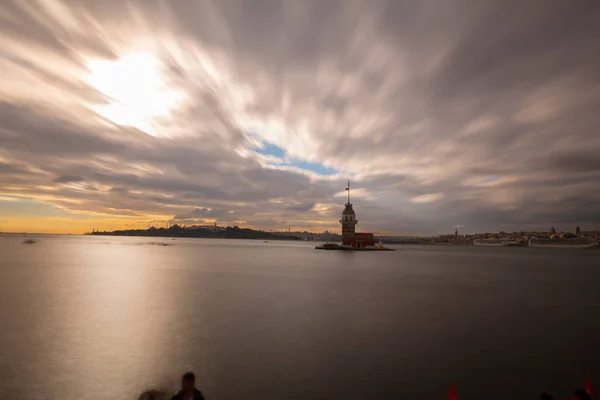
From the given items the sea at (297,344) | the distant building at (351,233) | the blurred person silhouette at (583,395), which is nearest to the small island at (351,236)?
the distant building at (351,233)

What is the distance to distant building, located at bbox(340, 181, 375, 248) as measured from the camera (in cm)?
16262

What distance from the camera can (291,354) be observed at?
21203 mm

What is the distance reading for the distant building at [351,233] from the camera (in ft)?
534

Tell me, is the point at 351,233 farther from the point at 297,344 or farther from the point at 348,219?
the point at 297,344

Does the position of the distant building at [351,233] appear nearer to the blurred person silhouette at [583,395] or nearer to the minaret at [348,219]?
the minaret at [348,219]

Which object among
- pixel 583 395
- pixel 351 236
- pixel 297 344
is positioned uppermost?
pixel 351 236

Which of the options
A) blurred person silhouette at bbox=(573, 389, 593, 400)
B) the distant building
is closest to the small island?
the distant building

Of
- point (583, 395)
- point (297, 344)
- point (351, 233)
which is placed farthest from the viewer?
point (351, 233)

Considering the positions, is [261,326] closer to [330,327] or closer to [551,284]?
[330,327]

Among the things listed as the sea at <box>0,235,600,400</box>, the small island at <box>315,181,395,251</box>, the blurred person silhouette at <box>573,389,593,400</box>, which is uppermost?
the small island at <box>315,181,395,251</box>

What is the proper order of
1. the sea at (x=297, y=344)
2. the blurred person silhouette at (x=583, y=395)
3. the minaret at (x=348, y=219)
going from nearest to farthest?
the blurred person silhouette at (x=583, y=395)
the sea at (x=297, y=344)
the minaret at (x=348, y=219)

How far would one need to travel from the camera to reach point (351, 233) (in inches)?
6580

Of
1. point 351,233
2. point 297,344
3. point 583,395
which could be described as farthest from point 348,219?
point 583,395

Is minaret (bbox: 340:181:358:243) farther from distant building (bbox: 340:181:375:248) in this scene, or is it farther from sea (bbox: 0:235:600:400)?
sea (bbox: 0:235:600:400)
